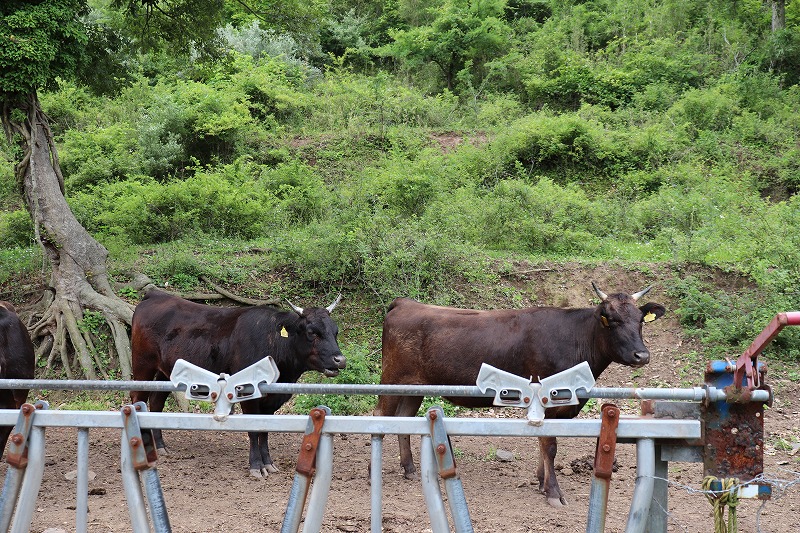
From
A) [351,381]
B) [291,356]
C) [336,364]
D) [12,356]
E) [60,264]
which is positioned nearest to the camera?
[12,356]

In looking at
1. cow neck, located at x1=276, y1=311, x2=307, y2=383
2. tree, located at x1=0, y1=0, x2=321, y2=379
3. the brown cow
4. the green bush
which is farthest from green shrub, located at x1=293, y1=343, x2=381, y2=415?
the green bush

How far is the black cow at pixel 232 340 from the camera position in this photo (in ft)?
28.6

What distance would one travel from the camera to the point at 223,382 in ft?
11.7

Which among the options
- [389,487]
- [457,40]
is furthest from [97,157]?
[389,487]

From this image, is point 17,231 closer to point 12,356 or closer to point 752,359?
point 12,356

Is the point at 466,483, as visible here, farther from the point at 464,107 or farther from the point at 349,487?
the point at 464,107

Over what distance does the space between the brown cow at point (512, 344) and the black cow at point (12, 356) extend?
3.79m

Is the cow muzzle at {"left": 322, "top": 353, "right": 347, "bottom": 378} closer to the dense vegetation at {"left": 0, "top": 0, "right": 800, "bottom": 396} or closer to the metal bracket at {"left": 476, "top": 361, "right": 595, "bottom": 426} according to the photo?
the dense vegetation at {"left": 0, "top": 0, "right": 800, "bottom": 396}

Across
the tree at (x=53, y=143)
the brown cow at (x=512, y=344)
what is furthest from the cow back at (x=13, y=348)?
the brown cow at (x=512, y=344)

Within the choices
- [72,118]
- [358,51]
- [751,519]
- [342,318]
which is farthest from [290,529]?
[358,51]

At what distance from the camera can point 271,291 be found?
12898mm

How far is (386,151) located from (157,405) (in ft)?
40.9

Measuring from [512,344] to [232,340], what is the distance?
316 centimetres

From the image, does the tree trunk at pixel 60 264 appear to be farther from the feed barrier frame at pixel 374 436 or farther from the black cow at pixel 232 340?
the feed barrier frame at pixel 374 436
